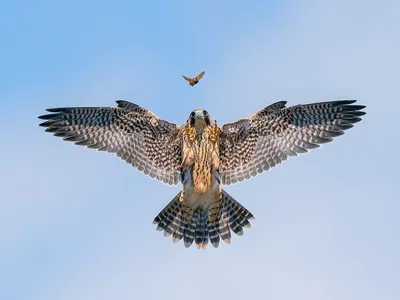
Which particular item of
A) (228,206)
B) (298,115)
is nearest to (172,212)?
(228,206)

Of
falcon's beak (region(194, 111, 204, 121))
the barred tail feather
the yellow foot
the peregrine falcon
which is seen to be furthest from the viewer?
the barred tail feather

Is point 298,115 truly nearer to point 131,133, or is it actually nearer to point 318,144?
point 318,144

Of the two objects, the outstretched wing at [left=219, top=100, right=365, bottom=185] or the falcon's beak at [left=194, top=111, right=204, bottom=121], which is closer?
the falcon's beak at [left=194, top=111, right=204, bottom=121]

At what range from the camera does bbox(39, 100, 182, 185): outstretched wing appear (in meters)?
25.3

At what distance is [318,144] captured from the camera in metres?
25.2

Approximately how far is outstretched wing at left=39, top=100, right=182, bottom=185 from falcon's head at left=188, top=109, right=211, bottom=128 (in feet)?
2.16

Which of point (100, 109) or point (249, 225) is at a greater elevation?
point (100, 109)

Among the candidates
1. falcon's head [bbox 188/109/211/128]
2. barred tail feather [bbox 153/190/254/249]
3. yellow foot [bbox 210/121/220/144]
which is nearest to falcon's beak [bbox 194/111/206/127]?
falcon's head [bbox 188/109/211/128]

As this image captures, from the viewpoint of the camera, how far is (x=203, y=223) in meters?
25.5

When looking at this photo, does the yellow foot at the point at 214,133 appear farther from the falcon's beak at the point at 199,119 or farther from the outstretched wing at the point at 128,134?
the outstretched wing at the point at 128,134

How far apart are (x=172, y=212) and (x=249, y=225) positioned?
1.53 m

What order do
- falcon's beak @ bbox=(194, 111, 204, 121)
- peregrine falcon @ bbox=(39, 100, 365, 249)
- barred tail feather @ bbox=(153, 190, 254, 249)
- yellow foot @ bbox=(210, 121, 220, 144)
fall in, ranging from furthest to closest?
barred tail feather @ bbox=(153, 190, 254, 249)
peregrine falcon @ bbox=(39, 100, 365, 249)
yellow foot @ bbox=(210, 121, 220, 144)
falcon's beak @ bbox=(194, 111, 204, 121)

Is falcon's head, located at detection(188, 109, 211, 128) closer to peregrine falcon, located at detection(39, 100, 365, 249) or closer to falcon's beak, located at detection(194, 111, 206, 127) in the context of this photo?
falcon's beak, located at detection(194, 111, 206, 127)

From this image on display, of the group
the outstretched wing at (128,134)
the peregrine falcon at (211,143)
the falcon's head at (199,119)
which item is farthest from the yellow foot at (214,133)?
the outstretched wing at (128,134)
